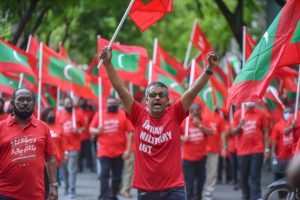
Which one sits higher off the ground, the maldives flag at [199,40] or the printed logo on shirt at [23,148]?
the maldives flag at [199,40]

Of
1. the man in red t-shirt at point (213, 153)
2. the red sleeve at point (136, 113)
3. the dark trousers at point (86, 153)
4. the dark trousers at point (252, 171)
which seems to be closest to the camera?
the red sleeve at point (136, 113)

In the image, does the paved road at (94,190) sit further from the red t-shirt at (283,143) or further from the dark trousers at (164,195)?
the dark trousers at (164,195)

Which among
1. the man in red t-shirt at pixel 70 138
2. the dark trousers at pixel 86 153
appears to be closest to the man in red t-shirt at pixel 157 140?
the man in red t-shirt at pixel 70 138

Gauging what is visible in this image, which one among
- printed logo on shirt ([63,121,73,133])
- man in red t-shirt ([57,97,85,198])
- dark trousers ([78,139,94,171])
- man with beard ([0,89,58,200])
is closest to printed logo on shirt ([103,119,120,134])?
man in red t-shirt ([57,97,85,198])

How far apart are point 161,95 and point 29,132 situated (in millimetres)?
1388

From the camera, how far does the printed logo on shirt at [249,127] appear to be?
13.0 m

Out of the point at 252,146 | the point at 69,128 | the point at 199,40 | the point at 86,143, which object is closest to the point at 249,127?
the point at 252,146

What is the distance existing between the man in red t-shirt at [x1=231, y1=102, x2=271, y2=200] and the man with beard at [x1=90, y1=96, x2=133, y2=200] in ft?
6.74

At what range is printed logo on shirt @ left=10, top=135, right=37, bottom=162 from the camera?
727cm

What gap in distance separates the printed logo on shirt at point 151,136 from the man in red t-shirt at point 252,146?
607cm

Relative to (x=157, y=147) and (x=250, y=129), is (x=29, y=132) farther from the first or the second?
(x=250, y=129)

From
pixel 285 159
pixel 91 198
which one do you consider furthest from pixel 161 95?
pixel 91 198

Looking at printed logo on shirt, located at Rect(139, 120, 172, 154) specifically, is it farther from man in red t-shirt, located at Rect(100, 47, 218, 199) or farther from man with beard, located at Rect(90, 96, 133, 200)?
man with beard, located at Rect(90, 96, 133, 200)

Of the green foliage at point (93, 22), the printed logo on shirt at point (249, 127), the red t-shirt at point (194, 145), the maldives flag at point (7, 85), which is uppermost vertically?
the green foliage at point (93, 22)
